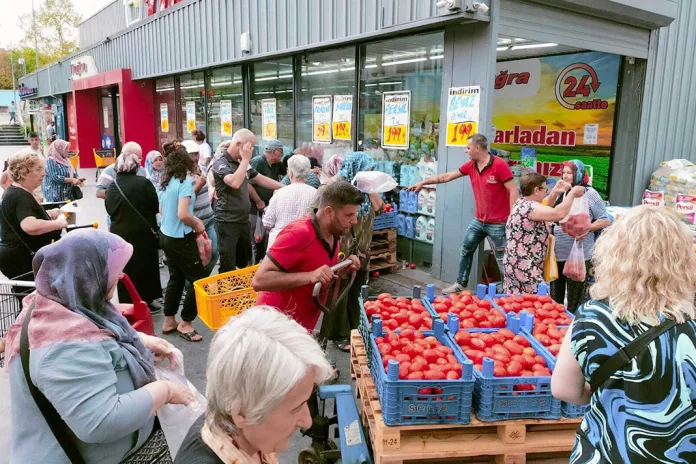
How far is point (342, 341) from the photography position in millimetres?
5297

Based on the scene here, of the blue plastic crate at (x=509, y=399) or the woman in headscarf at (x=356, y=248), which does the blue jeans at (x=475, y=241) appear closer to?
the woman in headscarf at (x=356, y=248)

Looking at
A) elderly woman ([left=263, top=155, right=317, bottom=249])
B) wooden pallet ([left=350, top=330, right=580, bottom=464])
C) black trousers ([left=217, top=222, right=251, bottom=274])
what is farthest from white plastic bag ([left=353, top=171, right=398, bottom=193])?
wooden pallet ([left=350, top=330, right=580, bottom=464])

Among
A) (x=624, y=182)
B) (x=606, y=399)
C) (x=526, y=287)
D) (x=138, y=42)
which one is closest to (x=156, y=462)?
(x=606, y=399)

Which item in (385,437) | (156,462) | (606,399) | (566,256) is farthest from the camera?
(566,256)

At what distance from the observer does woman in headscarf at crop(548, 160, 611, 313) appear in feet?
17.5

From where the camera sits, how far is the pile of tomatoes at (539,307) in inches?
141

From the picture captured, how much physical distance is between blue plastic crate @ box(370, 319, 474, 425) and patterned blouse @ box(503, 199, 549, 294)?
2603mm

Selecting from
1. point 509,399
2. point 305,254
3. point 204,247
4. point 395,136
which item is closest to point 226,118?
point 395,136

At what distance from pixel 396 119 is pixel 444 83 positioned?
1.16m

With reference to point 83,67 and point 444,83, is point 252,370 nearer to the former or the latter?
point 444,83

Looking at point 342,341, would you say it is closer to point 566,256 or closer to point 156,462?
point 566,256

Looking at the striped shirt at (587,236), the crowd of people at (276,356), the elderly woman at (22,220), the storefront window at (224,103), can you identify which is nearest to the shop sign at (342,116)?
the storefront window at (224,103)

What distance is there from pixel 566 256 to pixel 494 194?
117cm

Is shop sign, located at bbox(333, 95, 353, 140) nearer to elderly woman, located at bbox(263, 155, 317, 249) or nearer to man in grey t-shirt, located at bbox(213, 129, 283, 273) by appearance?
man in grey t-shirt, located at bbox(213, 129, 283, 273)
